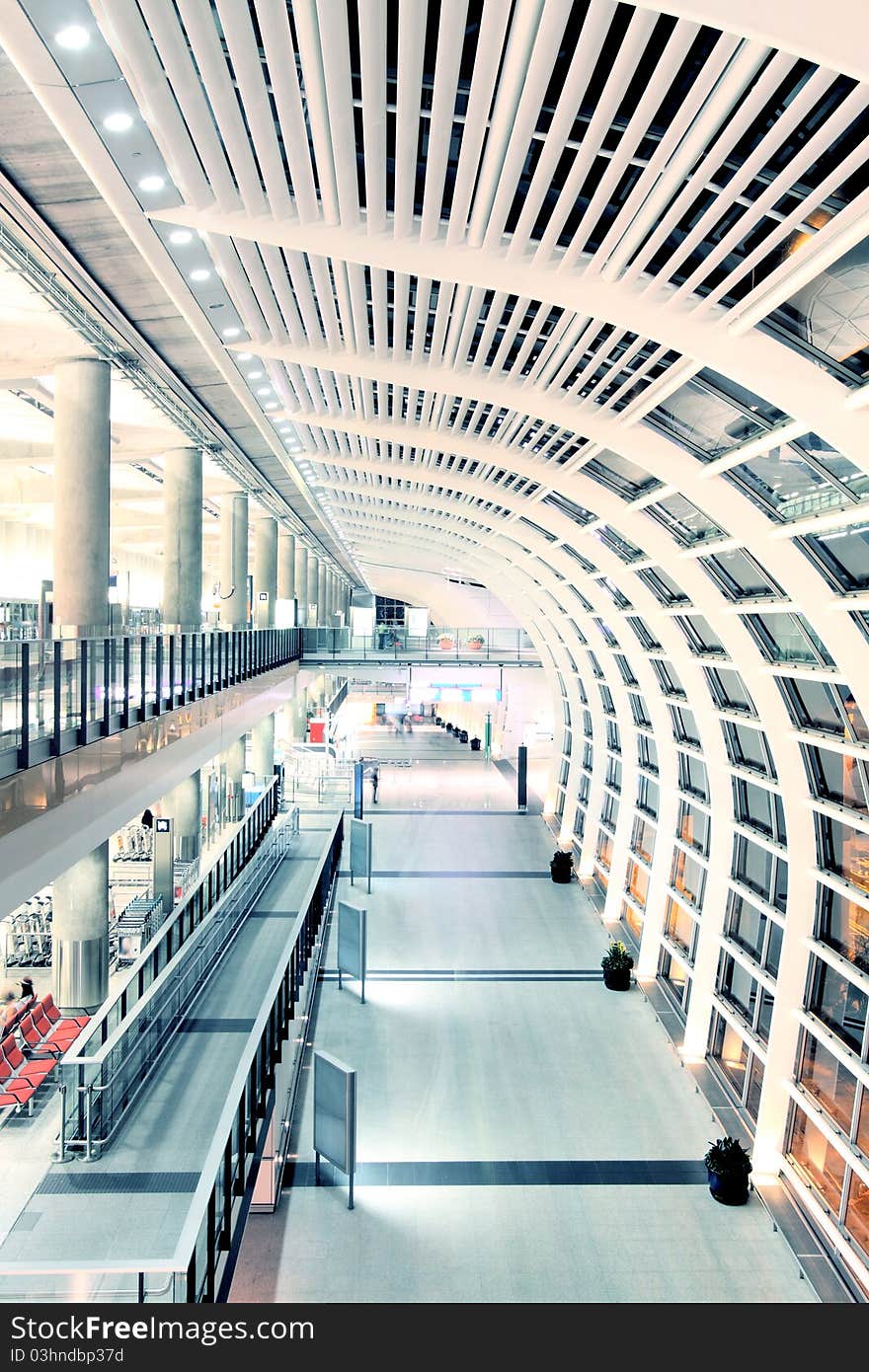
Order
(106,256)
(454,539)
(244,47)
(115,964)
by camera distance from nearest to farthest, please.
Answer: (244,47), (106,256), (115,964), (454,539)

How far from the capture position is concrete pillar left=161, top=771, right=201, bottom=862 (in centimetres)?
2034

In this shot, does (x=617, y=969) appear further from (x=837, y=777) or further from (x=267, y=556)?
(x=267, y=556)

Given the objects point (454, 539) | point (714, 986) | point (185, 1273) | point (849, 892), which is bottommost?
point (714, 986)

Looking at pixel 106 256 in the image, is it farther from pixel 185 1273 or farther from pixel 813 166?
pixel 185 1273

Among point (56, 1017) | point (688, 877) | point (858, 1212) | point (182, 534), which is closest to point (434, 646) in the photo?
point (182, 534)

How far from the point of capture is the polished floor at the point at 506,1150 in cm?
845

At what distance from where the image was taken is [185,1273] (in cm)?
525

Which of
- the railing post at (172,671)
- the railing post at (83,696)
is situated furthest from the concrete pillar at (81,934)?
the railing post at (83,696)

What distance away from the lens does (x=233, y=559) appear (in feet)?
80.4

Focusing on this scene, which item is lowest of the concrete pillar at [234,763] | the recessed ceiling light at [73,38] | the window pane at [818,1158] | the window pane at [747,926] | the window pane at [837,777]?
the window pane at [818,1158]

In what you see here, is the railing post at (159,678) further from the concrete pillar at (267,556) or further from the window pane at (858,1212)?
the concrete pillar at (267,556)

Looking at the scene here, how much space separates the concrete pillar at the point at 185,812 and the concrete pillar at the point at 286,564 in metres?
16.6
